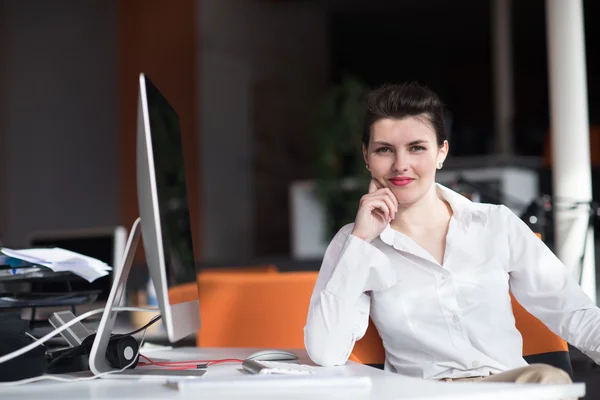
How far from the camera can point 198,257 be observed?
951 cm

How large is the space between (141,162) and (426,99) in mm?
782

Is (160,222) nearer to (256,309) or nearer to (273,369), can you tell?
(273,369)

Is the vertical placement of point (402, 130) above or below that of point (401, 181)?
above

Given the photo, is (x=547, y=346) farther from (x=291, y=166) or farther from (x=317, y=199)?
(x=291, y=166)

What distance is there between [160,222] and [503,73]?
9.28 metres

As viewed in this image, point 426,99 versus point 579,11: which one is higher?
point 579,11

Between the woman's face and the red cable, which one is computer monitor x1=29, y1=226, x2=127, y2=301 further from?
the woman's face

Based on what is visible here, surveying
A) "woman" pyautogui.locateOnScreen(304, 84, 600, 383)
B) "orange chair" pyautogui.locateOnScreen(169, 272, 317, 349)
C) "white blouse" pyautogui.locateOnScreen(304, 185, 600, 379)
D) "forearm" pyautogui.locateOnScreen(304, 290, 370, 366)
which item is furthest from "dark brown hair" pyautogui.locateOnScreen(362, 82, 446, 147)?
"orange chair" pyautogui.locateOnScreen(169, 272, 317, 349)

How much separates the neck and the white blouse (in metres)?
0.04

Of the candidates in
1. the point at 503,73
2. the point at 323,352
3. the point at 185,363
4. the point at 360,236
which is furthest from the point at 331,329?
the point at 503,73

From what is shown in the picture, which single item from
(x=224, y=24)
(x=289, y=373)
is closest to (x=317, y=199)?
(x=224, y=24)

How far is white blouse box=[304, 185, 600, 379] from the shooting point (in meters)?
1.68

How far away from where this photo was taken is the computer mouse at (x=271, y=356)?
1553 millimetres

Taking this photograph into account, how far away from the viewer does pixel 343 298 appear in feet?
5.47
